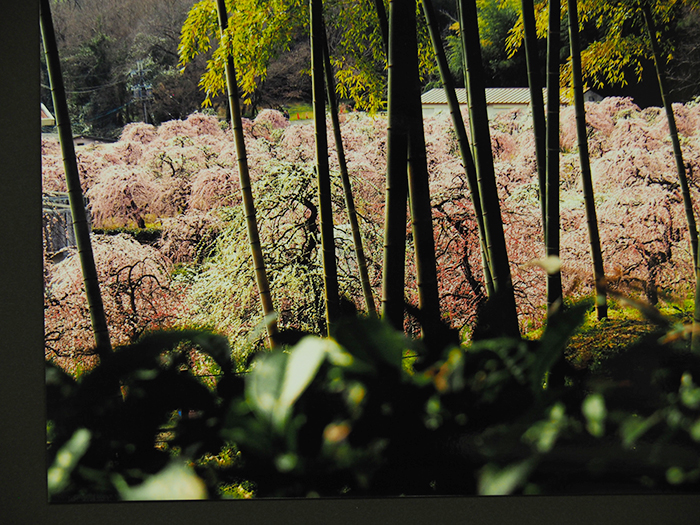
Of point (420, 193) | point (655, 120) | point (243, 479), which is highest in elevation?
point (655, 120)

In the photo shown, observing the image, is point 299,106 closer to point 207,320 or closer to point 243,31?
point 243,31

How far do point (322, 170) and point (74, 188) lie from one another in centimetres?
84

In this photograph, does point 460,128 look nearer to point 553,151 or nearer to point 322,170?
point 553,151

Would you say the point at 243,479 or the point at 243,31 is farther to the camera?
the point at 243,31

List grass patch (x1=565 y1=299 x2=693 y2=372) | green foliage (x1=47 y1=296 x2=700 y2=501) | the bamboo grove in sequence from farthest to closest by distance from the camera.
Answer: the bamboo grove < grass patch (x1=565 y1=299 x2=693 y2=372) < green foliage (x1=47 y1=296 x2=700 y2=501)

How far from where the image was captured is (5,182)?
1.85 meters

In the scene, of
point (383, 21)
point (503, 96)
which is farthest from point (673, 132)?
point (383, 21)

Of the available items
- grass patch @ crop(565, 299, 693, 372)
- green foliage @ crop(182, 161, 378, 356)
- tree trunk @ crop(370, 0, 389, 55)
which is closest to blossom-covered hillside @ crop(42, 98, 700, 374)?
green foliage @ crop(182, 161, 378, 356)

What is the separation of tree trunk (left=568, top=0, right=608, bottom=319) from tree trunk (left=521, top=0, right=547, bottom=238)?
0.12 meters

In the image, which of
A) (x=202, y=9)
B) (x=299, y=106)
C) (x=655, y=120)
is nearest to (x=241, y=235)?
(x=299, y=106)

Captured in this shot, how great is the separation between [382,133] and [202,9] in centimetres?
74

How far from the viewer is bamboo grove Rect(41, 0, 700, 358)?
181 centimetres

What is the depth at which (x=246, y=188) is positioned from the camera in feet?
6.18

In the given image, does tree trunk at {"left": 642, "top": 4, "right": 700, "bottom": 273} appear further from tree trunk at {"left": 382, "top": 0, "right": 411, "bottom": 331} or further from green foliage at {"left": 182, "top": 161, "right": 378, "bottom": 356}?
green foliage at {"left": 182, "top": 161, "right": 378, "bottom": 356}
